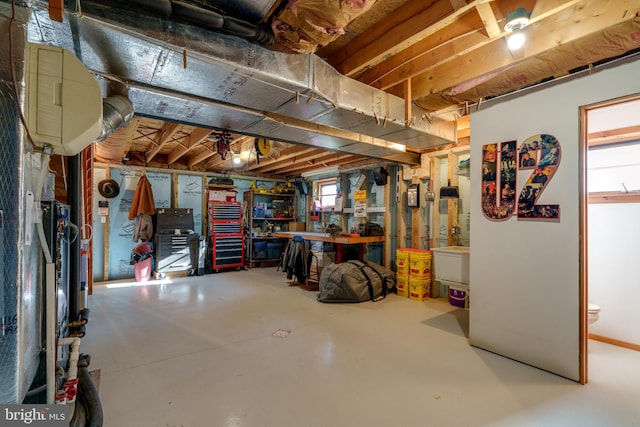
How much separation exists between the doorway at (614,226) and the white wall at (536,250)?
78 cm

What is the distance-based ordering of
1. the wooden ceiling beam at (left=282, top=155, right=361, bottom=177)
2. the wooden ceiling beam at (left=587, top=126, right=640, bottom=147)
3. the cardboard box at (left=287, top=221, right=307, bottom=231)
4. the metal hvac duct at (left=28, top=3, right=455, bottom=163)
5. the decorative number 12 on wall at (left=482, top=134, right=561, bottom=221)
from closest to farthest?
the metal hvac duct at (left=28, top=3, right=455, bottom=163) < the decorative number 12 on wall at (left=482, top=134, right=561, bottom=221) < the wooden ceiling beam at (left=587, top=126, right=640, bottom=147) < the wooden ceiling beam at (left=282, top=155, right=361, bottom=177) < the cardboard box at (left=287, top=221, right=307, bottom=231)

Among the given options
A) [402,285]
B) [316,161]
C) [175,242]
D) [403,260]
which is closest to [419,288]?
[402,285]

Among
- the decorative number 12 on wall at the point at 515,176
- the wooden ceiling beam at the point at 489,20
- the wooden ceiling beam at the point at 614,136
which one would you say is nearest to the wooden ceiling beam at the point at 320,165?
the decorative number 12 on wall at the point at 515,176

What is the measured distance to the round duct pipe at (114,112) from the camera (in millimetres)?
1890

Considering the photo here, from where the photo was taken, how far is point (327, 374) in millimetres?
2275

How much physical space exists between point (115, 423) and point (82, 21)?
2.21 metres

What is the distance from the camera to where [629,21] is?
1.64 meters

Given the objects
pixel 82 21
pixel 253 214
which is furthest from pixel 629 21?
pixel 253 214

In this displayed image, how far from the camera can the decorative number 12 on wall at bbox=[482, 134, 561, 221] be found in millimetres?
2363

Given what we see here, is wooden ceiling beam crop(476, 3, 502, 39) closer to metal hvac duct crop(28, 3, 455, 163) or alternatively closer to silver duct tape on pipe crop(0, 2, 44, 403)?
metal hvac duct crop(28, 3, 455, 163)

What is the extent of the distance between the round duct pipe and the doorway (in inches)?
159

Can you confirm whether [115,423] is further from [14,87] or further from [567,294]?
[567,294]

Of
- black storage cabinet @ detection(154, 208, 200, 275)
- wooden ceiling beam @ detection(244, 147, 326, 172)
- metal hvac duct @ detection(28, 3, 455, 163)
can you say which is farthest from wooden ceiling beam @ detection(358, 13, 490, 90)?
black storage cabinet @ detection(154, 208, 200, 275)

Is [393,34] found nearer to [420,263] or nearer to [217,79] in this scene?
[217,79]
